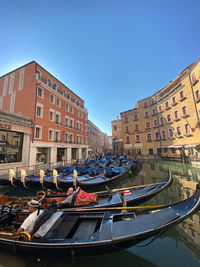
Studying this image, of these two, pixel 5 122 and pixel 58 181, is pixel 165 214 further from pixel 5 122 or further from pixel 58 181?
pixel 5 122

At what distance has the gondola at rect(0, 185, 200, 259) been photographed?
2.37m

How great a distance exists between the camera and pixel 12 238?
2.68 meters

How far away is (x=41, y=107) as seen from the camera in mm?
15391

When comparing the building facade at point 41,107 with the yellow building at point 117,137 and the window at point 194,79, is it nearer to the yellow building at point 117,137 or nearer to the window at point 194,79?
the yellow building at point 117,137

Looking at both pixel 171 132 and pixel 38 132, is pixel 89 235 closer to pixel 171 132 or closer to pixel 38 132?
pixel 38 132

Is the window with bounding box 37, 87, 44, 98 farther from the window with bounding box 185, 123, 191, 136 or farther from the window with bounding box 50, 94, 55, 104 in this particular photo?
the window with bounding box 185, 123, 191, 136

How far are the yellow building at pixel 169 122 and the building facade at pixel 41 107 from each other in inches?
599

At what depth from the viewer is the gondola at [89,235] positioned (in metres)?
2.37

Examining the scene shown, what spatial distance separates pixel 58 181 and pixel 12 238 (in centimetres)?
537

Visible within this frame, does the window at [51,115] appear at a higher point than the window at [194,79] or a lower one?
lower

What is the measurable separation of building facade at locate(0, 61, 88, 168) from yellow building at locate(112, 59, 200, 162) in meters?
15.2

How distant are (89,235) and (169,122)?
911 inches

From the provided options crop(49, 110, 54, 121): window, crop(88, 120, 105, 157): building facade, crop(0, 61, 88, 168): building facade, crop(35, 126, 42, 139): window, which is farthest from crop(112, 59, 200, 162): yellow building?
crop(35, 126, 42, 139): window

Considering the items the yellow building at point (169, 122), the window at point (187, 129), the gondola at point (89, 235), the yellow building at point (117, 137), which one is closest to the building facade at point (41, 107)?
the gondola at point (89, 235)
